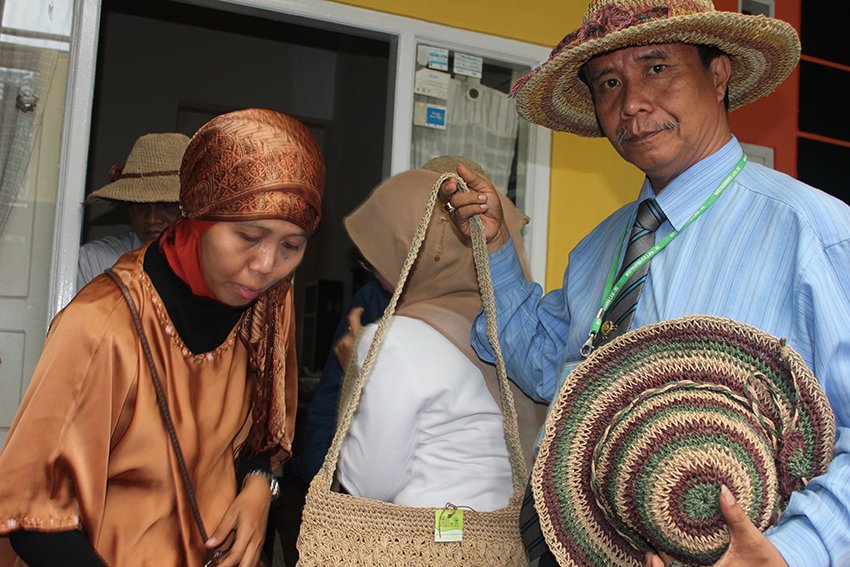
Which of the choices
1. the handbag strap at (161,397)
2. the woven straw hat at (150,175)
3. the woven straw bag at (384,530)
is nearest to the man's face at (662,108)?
the woven straw bag at (384,530)

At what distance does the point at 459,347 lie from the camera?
155 centimetres

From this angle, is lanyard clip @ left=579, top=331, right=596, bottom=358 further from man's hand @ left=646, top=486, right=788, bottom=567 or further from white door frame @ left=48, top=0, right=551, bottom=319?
white door frame @ left=48, top=0, right=551, bottom=319

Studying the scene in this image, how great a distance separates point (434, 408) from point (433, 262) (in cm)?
41

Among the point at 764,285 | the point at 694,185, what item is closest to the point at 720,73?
the point at 694,185

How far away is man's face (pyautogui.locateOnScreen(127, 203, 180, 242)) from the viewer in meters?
3.13

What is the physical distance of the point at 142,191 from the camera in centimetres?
309

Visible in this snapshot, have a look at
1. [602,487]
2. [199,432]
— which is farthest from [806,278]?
[199,432]

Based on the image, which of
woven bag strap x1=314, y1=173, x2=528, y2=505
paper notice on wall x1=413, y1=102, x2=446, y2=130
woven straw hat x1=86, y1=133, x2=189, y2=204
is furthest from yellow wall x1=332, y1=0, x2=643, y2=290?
woven bag strap x1=314, y1=173, x2=528, y2=505

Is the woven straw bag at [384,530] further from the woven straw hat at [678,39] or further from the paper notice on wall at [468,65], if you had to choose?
the paper notice on wall at [468,65]

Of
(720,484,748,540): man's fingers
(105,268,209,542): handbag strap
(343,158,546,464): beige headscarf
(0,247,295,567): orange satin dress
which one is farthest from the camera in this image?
(343,158,546,464): beige headscarf

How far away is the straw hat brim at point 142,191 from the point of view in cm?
304

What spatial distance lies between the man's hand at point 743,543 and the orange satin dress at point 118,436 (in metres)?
1.07

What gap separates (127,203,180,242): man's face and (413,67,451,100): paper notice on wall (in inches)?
61.5

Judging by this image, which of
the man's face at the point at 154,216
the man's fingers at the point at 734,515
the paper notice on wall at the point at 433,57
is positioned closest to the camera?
the man's fingers at the point at 734,515
